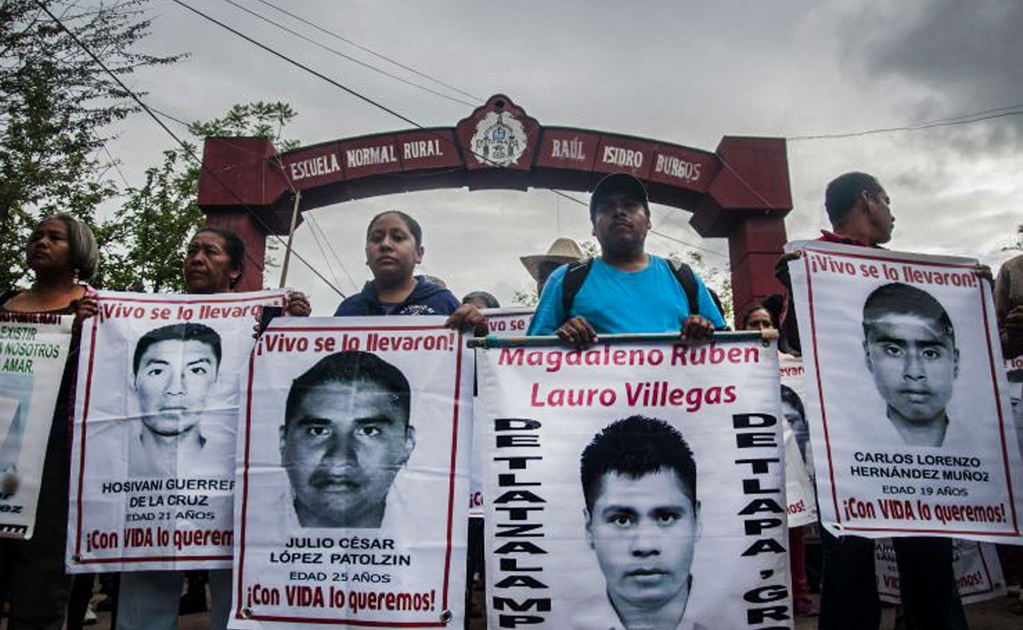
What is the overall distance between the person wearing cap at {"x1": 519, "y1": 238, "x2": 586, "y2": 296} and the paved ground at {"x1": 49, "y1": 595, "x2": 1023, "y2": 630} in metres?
2.41

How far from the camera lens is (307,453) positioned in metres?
2.76

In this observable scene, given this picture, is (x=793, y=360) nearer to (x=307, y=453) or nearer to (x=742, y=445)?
(x=742, y=445)

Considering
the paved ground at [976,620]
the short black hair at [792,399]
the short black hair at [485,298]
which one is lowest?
the paved ground at [976,620]

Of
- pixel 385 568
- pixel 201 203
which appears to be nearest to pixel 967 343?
pixel 385 568

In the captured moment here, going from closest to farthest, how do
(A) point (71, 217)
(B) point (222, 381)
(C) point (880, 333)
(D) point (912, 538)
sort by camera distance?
(D) point (912, 538)
(C) point (880, 333)
(B) point (222, 381)
(A) point (71, 217)

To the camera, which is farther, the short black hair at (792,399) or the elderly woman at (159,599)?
the short black hair at (792,399)

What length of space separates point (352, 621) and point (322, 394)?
81 cm

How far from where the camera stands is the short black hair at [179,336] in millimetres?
2980

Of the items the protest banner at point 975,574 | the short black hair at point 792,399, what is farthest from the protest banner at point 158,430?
the short black hair at point 792,399

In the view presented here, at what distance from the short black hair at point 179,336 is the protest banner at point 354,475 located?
0.22 m

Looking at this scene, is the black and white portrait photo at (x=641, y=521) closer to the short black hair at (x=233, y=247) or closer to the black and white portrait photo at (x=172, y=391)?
the black and white portrait photo at (x=172, y=391)

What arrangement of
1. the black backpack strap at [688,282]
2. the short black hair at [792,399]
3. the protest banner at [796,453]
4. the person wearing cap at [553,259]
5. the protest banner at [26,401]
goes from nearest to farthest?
the protest banner at [26,401]
the black backpack strap at [688,282]
the protest banner at [796,453]
the short black hair at [792,399]
the person wearing cap at [553,259]

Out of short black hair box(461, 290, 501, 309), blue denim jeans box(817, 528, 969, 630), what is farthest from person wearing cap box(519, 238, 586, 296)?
blue denim jeans box(817, 528, 969, 630)

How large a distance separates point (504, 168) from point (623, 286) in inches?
426
